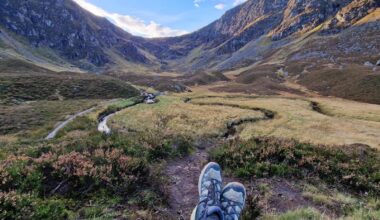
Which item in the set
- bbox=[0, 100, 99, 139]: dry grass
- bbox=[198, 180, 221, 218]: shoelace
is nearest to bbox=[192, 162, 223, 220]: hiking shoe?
bbox=[198, 180, 221, 218]: shoelace

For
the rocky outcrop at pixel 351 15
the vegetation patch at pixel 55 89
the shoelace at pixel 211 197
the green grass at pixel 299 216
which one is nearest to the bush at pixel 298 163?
the green grass at pixel 299 216

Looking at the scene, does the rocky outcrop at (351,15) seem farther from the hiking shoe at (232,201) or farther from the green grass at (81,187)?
the hiking shoe at (232,201)

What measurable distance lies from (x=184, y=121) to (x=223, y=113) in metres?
8.16

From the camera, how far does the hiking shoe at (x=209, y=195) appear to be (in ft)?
19.5

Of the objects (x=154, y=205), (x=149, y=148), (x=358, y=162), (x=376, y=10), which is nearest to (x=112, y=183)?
(x=154, y=205)

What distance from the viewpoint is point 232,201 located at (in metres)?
6.95

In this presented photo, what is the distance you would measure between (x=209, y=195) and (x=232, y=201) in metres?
0.56

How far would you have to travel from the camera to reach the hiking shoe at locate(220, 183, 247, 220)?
6588mm

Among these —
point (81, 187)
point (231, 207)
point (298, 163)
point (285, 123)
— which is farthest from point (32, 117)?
point (231, 207)

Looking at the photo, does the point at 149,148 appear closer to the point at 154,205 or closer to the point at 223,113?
the point at 154,205

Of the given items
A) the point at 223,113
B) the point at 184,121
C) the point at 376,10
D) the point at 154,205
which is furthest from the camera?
the point at 376,10

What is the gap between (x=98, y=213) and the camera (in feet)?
A: 24.7

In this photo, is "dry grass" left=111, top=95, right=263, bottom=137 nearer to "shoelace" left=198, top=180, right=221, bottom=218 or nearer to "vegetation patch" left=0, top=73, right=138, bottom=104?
"shoelace" left=198, top=180, right=221, bottom=218

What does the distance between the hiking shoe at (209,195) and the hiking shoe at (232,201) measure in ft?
0.55
